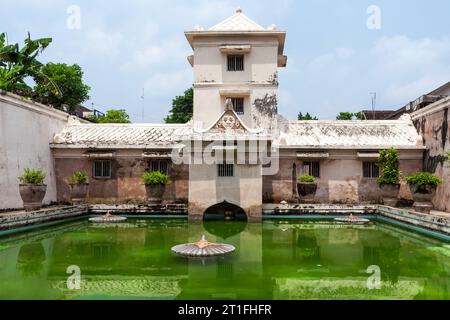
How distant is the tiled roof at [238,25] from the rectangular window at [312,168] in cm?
602

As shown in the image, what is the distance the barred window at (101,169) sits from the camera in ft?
56.2

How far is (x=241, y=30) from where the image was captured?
18000 mm

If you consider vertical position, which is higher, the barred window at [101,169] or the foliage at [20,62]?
the foliage at [20,62]

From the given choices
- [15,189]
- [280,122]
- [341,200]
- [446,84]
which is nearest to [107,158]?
[15,189]

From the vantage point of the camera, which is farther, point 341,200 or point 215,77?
point 215,77

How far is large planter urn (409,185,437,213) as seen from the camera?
41.0 feet

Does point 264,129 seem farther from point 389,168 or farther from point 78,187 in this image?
point 78,187

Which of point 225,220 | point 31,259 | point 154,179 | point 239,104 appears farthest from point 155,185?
point 31,259

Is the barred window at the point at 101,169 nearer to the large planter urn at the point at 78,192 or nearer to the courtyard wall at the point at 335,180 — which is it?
the large planter urn at the point at 78,192

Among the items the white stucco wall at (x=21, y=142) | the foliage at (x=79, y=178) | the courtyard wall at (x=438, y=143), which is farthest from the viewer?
the foliage at (x=79, y=178)

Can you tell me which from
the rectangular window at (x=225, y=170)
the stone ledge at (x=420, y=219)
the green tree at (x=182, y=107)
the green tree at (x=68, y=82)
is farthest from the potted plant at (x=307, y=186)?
the green tree at (x=182, y=107)
